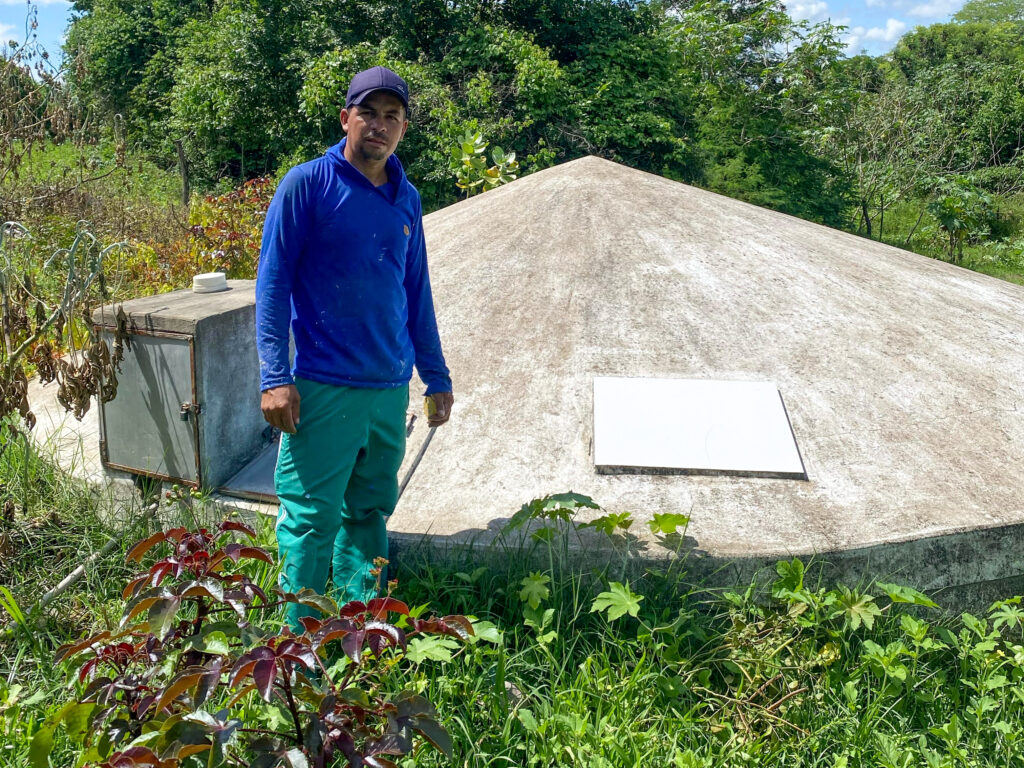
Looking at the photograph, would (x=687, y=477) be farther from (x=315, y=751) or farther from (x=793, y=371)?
(x=315, y=751)

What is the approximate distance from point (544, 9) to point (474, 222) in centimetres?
856

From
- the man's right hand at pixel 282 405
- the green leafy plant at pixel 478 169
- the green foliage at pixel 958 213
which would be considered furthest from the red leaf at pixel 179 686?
the green foliage at pixel 958 213

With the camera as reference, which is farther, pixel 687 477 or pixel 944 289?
pixel 944 289

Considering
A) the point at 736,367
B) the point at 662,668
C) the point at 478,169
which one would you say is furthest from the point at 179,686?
the point at 478,169

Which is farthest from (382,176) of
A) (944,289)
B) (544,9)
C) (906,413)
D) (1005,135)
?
(1005,135)

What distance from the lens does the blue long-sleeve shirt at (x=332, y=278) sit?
2.47m

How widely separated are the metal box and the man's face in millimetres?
980

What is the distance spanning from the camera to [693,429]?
11.0ft

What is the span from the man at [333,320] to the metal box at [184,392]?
0.73 metres

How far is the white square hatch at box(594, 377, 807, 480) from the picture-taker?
3223 mm

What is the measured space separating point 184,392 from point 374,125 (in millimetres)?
1282

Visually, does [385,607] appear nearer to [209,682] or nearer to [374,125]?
[209,682]

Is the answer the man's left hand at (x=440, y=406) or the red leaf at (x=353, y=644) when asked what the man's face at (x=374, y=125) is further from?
the red leaf at (x=353, y=644)

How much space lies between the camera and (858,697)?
2498mm
